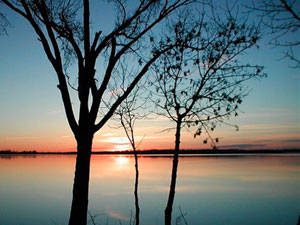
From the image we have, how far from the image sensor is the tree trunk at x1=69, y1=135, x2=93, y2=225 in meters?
7.24

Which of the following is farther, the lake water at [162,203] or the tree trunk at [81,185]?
the lake water at [162,203]

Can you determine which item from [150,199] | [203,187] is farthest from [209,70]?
[203,187]

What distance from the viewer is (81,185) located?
7348mm

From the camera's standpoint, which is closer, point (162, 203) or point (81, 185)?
point (81, 185)

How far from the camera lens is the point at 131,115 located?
10.3 metres

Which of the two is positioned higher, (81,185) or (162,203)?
(81,185)

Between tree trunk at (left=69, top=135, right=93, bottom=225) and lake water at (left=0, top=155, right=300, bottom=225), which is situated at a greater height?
tree trunk at (left=69, top=135, right=93, bottom=225)

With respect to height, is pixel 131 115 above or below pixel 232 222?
above

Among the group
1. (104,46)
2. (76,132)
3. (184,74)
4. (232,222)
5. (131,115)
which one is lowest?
(232,222)

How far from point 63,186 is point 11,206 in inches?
383

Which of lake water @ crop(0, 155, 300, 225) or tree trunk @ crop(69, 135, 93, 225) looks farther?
lake water @ crop(0, 155, 300, 225)

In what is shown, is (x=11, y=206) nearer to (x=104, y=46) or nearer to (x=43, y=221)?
(x=43, y=221)

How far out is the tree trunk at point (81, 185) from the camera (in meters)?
7.24

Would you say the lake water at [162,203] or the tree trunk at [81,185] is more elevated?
the tree trunk at [81,185]
